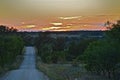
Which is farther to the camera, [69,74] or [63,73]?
[63,73]

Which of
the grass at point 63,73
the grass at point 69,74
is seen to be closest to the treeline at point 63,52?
the grass at point 63,73

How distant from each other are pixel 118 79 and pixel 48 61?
46.9m

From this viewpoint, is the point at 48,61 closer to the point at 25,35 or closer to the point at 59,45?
the point at 59,45

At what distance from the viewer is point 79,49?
9712cm

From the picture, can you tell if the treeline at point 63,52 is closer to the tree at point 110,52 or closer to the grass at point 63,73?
the grass at point 63,73

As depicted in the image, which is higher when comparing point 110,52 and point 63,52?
point 110,52

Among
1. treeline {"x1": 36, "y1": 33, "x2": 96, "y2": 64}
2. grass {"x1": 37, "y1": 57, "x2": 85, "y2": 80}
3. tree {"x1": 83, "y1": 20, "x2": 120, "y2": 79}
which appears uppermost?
tree {"x1": 83, "y1": 20, "x2": 120, "y2": 79}

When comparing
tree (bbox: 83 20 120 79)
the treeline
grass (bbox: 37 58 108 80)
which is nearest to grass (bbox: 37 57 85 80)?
grass (bbox: 37 58 108 80)

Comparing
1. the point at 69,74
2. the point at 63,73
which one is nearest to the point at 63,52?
the point at 63,73

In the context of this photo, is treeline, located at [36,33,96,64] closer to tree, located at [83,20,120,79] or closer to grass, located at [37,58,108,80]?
grass, located at [37,58,108,80]

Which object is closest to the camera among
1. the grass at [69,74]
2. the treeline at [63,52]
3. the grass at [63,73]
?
the grass at [69,74]

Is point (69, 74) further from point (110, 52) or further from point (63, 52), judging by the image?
point (63, 52)

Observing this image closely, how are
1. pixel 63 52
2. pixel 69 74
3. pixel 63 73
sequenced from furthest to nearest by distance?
pixel 63 52 → pixel 63 73 → pixel 69 74

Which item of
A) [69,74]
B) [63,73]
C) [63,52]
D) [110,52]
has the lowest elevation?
[63,52]
